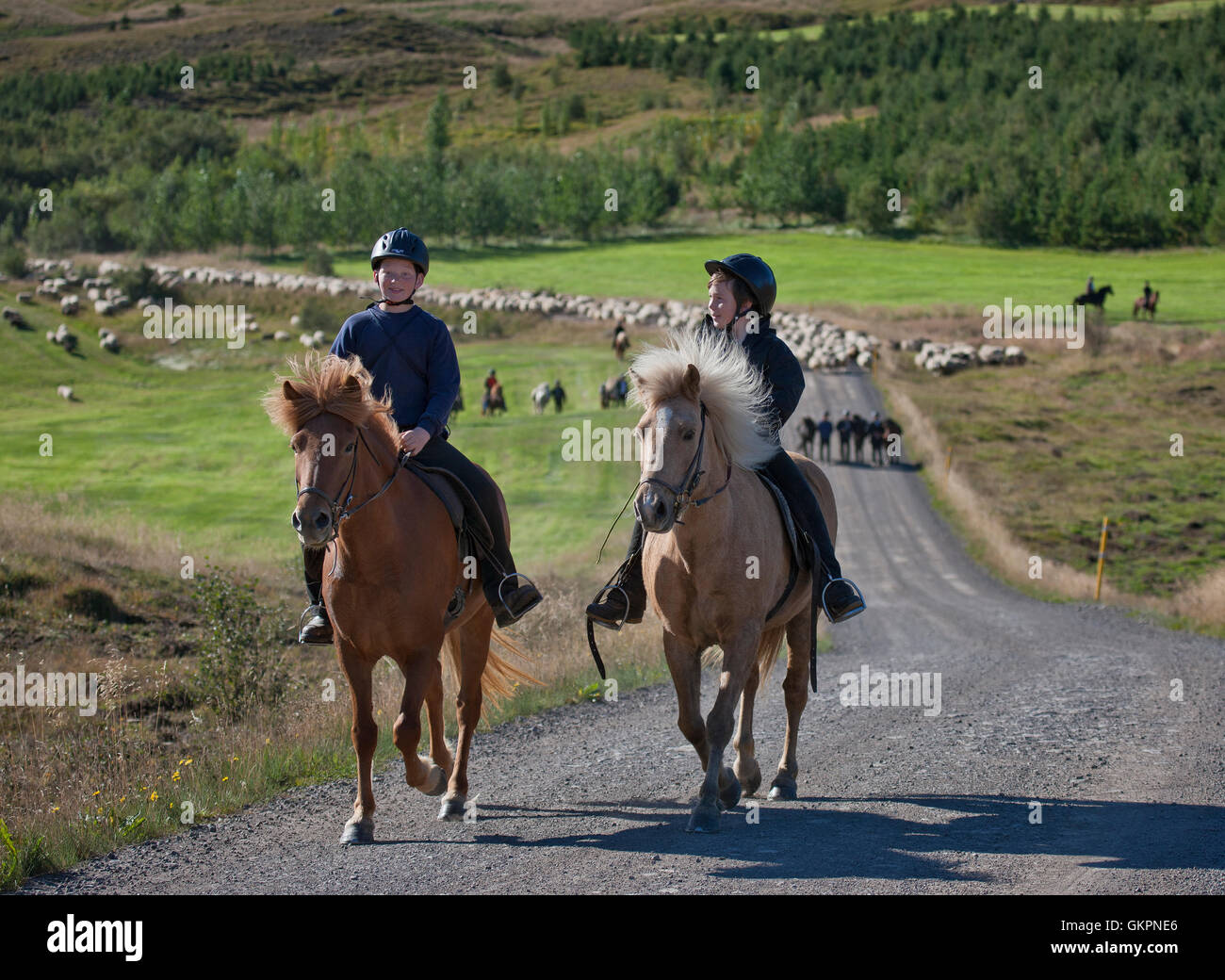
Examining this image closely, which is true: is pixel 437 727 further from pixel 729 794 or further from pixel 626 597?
pixel 729 794

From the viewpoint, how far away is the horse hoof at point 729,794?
8.37 meters

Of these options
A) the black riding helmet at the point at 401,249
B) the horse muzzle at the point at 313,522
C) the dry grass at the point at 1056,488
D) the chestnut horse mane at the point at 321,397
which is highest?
the black riding helmet at the point at 401,249

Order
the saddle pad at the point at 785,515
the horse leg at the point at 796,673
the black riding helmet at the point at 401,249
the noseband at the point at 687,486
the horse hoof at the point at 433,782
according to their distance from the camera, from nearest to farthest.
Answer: the noseband at the point at 687,486 → the horse hoof at the point at 433,782 → the black riding helmet at the point at 401,249 → the saddle pad at the point at 785,515 → the horse leg at the point at 796,673

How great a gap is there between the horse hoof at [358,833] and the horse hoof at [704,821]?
6.65ft

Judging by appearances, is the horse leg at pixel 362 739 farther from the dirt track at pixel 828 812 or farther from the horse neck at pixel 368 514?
the horse neck at pixel 368 514

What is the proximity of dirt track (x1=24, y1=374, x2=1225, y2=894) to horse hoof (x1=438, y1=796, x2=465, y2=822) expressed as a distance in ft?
0.45

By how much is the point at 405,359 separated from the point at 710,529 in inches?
100

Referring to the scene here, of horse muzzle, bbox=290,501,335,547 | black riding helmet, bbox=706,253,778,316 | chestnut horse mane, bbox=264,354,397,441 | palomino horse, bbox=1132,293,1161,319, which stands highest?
palomino horse, bbox=1132,293,1161,319

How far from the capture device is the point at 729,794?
27.5 ft

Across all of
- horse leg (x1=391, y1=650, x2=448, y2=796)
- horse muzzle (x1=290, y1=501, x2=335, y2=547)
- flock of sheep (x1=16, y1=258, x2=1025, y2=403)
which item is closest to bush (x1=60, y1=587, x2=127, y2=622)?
horse leg (x1=391, y1=650, x2=448, y2=796)

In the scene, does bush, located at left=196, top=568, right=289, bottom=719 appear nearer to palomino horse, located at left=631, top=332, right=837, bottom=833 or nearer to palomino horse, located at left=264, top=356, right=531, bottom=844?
palomino horse, located at left=264, top=356, right=531, bottom=844

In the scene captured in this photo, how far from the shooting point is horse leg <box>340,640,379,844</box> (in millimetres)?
7969

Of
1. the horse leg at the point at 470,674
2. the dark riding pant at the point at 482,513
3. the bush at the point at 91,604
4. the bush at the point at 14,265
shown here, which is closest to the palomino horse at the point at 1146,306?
the bush at the point at 91,604
